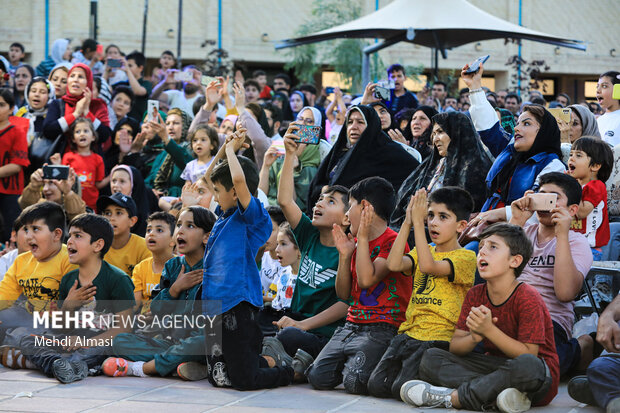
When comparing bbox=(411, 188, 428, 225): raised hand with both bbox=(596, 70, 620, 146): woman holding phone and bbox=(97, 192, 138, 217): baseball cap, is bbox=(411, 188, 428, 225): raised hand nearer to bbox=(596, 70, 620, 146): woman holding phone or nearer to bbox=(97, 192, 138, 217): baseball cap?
bbox=(97, 192, 138, 217): baseball cap

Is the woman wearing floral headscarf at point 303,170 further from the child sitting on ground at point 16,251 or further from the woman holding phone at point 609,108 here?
the woman holding phone at point 609,108

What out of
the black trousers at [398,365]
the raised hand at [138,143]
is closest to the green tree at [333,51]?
the raised hand at [138,143]

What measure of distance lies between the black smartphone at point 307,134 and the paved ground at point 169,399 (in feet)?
5.18

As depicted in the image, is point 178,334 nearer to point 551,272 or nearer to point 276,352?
point 276,352

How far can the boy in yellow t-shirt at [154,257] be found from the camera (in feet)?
20.7

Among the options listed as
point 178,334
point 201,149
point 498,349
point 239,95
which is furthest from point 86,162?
point 498,349

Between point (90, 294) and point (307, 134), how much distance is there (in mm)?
1824

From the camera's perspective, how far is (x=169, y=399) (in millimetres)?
4863

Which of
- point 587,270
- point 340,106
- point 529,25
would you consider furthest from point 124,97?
point 529,25

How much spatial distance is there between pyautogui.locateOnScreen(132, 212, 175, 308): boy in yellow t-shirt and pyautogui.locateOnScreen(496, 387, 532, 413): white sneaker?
9.19 ft

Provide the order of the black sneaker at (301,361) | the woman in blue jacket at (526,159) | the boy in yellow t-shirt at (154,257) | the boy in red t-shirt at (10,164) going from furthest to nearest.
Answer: the boy in red t-shirt at (10,164) → the boy in yellow t-shirt at (154,257) → the woman in blue jacket at (526,159) → the black sneaker at (301,361)

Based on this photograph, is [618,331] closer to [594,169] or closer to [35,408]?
[594,169]

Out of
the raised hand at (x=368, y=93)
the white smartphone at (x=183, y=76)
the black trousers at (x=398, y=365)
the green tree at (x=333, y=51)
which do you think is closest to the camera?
the black trousers at (x=398, y=365)

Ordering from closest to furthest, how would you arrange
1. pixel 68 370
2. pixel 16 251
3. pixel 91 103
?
pixel 68 370 → pixel 16 251 → pixel 91 103
